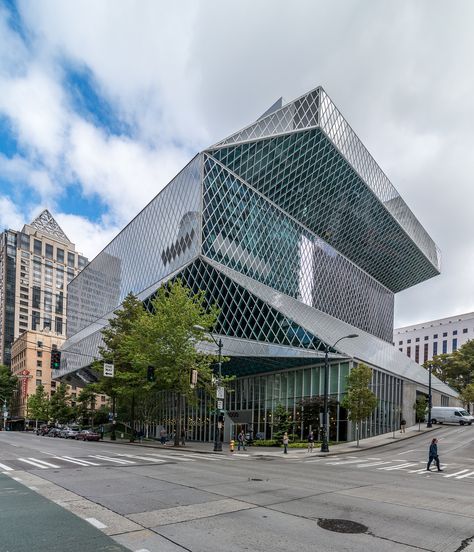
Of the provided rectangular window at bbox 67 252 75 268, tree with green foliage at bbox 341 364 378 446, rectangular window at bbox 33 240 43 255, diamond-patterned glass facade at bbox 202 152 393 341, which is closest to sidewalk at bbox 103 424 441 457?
tree with green foliage at bbox 341 364 378 446

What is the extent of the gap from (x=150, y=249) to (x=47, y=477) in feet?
165

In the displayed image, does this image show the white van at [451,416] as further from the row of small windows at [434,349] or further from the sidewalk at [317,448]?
the row of small windows at [434,349]

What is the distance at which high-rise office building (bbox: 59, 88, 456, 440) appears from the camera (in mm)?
43688

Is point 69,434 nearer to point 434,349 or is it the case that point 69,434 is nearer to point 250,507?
point 250,507

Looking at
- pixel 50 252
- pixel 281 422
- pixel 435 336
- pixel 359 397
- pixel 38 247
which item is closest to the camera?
pixel 359 397

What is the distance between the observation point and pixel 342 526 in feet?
30.4

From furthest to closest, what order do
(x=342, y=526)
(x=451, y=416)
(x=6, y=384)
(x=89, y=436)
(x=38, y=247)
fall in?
(x=38, y=247) → (x=6, y=384) → (x=451, y=416) → (x=89, y=436) → (x=342, y=526)

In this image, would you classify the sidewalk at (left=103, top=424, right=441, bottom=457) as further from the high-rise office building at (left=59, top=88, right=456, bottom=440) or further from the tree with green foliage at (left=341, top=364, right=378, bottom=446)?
the tree with green foliage at (left=341, top=364, right=378, bottom=446)

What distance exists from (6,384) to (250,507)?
133715 mm

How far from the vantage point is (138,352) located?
128 feet

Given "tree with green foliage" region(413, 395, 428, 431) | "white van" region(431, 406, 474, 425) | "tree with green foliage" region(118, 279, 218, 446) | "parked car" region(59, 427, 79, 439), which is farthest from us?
"white van" region(431, 406, 474, 425)

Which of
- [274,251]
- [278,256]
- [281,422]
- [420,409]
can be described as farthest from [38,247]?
[281,422]

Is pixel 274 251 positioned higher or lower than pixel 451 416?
higher

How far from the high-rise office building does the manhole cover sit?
26053mm
